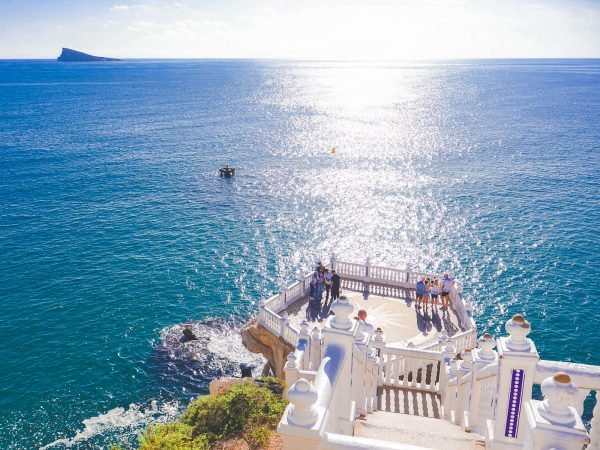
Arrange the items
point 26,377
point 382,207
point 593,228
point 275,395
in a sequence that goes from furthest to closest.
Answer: point 382,207 → point 593,228 → point 26,377 → point 275,395

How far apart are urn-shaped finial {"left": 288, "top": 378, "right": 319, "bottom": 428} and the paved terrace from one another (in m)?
12.2

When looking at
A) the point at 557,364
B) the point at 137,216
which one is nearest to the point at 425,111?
the point at 137,216

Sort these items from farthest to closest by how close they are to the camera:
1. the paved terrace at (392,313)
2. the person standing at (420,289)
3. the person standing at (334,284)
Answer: the person standing at (334,284) < the person standing at (420,289) < the paved terrace at (392,313)

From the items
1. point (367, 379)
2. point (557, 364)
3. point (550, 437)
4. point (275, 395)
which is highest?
point (550, 437)

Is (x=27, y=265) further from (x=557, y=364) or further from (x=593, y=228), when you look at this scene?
(x=593, y=228)

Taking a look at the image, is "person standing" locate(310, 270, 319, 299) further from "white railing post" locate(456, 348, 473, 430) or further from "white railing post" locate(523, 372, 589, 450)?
"white railing post" locate(523, 372, 589, 450)

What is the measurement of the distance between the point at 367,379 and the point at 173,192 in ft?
145

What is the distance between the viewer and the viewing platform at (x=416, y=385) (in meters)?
4.68

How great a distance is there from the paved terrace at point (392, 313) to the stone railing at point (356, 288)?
3.6 inches

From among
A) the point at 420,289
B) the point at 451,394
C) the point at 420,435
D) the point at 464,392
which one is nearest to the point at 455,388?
the point at 451,394

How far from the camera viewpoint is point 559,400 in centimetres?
455

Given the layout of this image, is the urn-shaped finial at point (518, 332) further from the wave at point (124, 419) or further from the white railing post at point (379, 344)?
the wave at point (124, 419)

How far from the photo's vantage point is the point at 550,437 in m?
4.46

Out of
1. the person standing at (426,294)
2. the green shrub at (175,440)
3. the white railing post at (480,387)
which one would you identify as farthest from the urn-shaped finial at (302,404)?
the person standing at (426,294)
